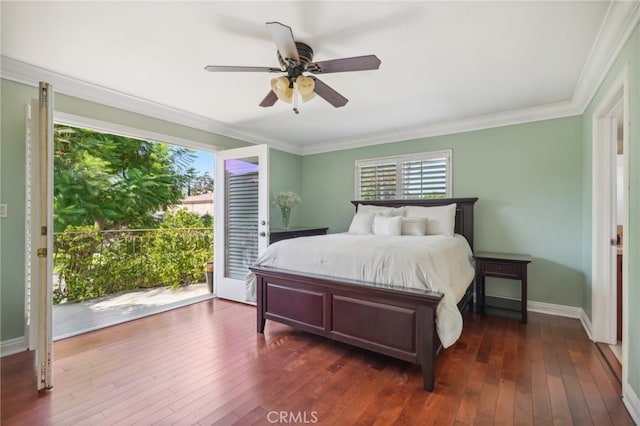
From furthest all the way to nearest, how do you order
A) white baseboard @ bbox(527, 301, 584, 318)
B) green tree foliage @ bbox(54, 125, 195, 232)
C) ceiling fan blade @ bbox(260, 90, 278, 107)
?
green tree foliage @ bbox(54, 125, 195, 232) < white baseboard @ bbox(527, 301, 584, 318) < ceiling fan blade @ bbox(260, 90, 278, 107)

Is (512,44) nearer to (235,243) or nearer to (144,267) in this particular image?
(235,243)

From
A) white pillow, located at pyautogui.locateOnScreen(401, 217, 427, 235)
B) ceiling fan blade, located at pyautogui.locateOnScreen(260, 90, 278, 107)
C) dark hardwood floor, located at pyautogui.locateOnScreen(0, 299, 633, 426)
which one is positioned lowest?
dark hardwood floor, located at pyautogui.locateOnScreen(0, 299, 633, 426)

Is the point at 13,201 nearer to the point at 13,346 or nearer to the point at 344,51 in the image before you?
the point at 13,346

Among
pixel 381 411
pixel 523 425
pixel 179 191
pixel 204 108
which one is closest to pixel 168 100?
pixel 204 108

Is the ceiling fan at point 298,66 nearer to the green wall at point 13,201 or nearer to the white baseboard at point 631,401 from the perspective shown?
the green wall at point 13,201

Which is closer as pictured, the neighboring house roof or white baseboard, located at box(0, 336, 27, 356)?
white baseboard, located at box(0, 336, 27, 356)

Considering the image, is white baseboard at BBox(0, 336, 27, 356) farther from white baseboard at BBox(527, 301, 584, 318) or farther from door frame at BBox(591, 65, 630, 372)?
white baseboard at BBox(527, 301, 584, 318)

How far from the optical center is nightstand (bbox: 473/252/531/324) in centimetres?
319

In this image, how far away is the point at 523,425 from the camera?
165cm

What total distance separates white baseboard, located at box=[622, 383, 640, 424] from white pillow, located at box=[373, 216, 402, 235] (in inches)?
85.9

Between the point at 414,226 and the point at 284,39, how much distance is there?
2640 mm

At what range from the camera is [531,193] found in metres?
3.61

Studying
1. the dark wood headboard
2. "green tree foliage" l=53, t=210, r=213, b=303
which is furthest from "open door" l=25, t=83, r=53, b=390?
the dark wood headboard

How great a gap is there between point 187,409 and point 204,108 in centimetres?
317
